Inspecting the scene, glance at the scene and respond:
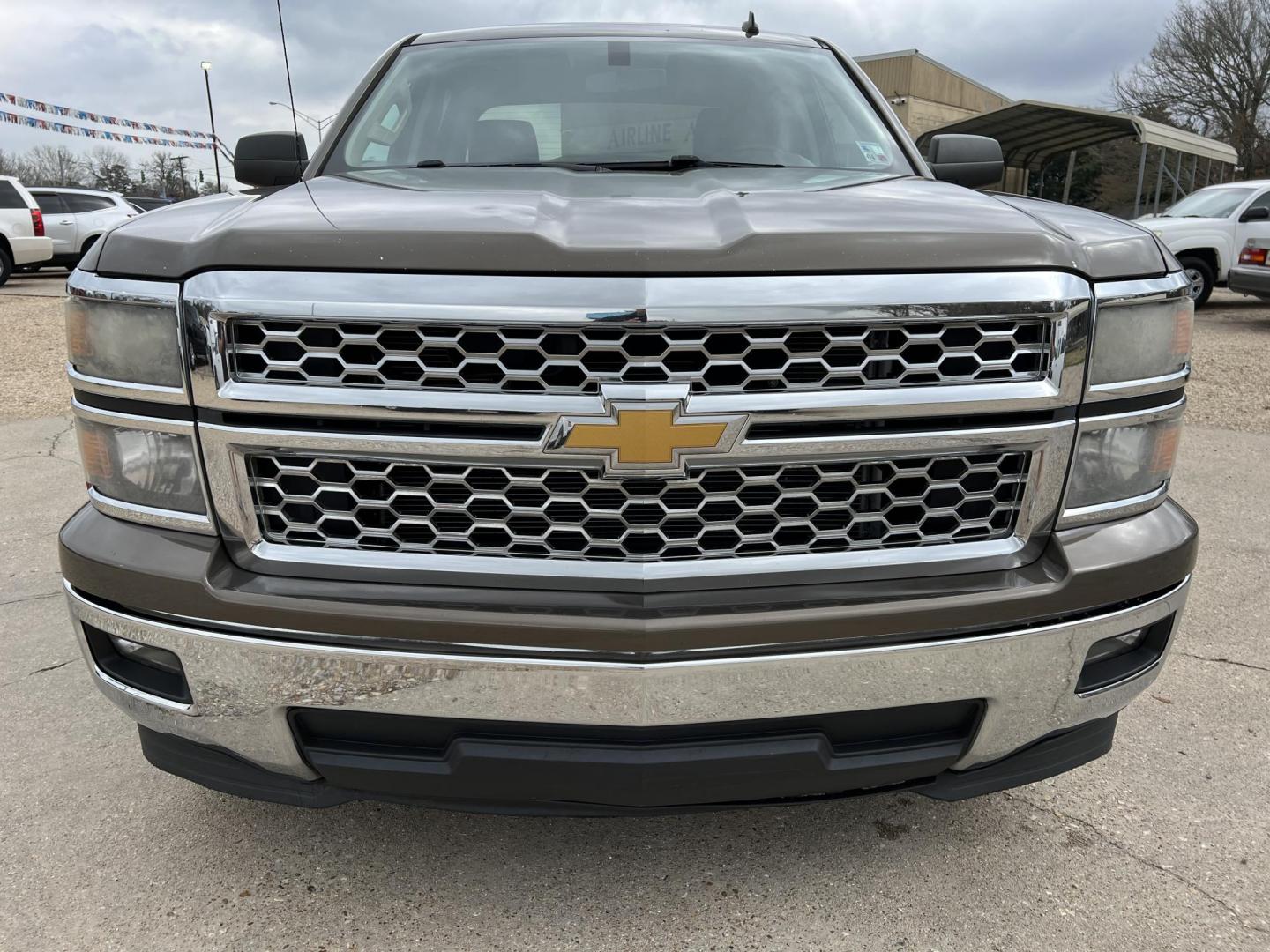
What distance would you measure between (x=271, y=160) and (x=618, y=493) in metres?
1.99

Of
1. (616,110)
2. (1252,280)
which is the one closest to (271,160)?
(616,110)

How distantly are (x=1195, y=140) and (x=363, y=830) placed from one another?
21544 mm

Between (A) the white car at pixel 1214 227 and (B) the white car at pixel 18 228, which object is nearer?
(A) the white car at pixel 1214 227

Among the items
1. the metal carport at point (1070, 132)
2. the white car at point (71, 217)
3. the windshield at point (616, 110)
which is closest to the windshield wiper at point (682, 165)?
the windshield at point (616, 110)

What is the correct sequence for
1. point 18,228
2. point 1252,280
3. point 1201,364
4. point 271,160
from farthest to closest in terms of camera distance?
1. point 18,228
2. point 1252,280
3. point 1201,364
4. point 271,160

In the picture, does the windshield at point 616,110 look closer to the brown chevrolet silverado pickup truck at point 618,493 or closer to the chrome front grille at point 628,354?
the brown chevrolet silverado pickup truck at point 618,493

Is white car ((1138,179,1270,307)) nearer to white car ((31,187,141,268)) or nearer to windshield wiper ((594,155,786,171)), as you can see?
windshield wiper ((594,155,786,171))

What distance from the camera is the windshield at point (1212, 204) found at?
41.1 feet

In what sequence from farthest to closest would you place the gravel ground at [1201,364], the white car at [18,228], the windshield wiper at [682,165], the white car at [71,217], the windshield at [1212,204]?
1. the white car at [71,217]
2. the white car at [18,228]
3. the windshield at [1212,204]
4. the gravel ground at [1201,364]
5. the windshield wiper at [682,165]

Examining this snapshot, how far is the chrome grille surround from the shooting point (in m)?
1.56

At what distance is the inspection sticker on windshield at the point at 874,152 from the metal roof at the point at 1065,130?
14.8 meters

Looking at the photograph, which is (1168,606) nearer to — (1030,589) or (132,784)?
(1030,589)

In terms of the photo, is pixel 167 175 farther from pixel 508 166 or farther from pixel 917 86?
pixel 508 166

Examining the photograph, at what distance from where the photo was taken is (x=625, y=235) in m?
1.64
